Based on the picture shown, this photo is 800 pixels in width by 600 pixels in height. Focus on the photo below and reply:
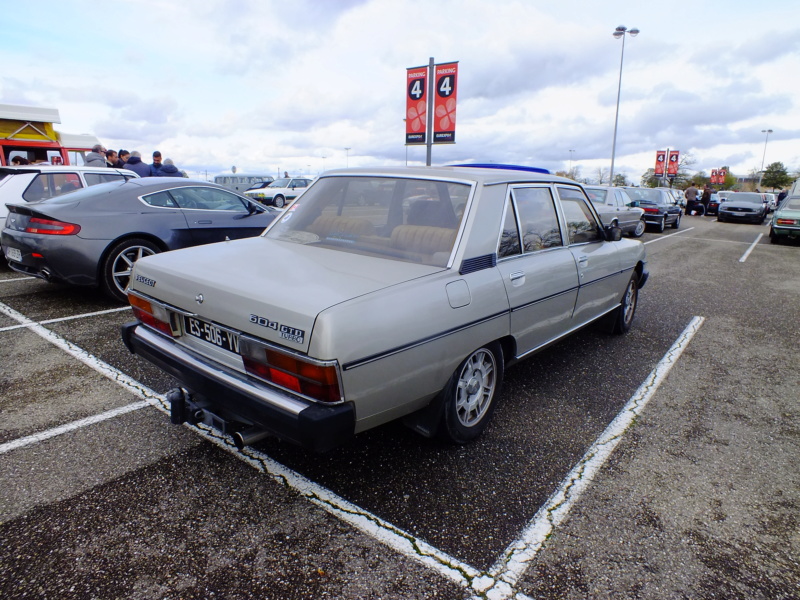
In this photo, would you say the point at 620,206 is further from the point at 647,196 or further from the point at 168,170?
the point at 168,170

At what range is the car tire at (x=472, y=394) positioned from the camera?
8.78ft

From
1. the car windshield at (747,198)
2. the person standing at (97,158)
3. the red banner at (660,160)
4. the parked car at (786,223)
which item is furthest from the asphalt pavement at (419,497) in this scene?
the red banner at (660,160)

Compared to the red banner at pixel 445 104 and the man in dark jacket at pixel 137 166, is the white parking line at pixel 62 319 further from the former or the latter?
the red banner at pixel 445 104

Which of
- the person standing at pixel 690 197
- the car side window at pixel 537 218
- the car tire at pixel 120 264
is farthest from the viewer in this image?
the person standing at pixel 690 197

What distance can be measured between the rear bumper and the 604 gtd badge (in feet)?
0.91

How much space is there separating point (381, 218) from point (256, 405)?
1.46 meters

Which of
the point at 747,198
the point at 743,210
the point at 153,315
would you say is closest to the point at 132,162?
the point at 153,315

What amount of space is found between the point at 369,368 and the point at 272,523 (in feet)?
2.88

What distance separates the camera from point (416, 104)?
12391 mm

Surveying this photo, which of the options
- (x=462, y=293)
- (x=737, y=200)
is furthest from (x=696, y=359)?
(x=737, y=200)

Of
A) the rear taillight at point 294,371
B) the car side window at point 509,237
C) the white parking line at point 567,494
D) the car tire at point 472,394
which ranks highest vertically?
the car side window at point 509,237

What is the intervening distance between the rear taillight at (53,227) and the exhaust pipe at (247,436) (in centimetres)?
425

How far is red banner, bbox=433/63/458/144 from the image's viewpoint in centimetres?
1177

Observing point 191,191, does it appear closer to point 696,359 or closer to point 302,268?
point 302,268
